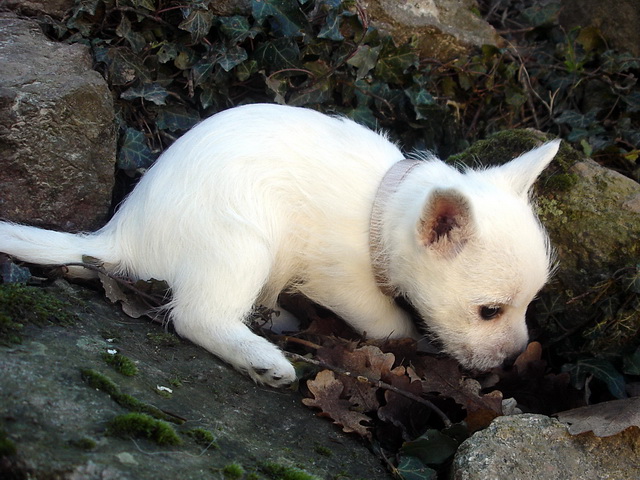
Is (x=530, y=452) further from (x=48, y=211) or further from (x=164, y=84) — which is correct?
(x=164, y=84)

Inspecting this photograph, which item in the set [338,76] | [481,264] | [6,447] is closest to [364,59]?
[338,76]

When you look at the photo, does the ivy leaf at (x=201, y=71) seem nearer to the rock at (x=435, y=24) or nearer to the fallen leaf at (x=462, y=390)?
the rock at (x=435, y=24)

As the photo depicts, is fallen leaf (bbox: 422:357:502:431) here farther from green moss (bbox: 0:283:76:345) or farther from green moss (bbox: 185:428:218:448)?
green moss (bbox: 0:283:76:345)

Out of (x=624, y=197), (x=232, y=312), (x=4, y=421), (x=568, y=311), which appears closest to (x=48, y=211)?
(x=232, y=312)

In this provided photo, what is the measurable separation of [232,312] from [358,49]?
221 centimetres

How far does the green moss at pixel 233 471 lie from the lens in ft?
6.39

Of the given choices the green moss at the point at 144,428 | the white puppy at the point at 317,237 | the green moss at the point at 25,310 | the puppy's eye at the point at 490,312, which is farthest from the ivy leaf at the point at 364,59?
the green moss at the point at 144,428

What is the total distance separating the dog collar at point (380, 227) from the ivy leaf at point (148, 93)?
153 cm

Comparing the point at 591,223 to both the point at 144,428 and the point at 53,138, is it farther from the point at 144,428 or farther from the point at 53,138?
the point at 53,138

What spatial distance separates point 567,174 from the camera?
3697 millimetres

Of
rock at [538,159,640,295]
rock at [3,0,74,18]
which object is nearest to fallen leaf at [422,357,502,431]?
rock at [538,159,640,295]

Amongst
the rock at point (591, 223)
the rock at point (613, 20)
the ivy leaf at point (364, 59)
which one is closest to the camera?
the rock at point (591, 223)

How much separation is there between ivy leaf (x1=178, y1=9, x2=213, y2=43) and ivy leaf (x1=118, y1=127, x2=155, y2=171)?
0.71 metres

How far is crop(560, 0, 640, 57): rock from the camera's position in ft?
17.7
